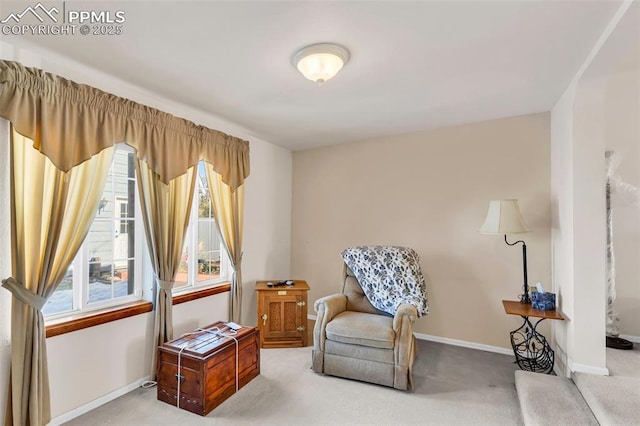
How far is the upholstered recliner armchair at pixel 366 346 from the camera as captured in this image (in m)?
2.53

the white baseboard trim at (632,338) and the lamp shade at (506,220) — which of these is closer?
the lamp shade at (506,220)

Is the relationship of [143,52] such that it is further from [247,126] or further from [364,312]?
[364,312]

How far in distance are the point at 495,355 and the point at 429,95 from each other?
2686mm

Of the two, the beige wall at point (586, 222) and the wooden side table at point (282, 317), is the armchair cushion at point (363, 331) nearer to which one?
the wooden side table at point (282, 317)

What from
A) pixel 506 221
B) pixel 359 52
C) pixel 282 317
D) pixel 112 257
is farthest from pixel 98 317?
pixel 506 221

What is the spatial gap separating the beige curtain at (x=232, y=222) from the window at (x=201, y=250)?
13 centimetres

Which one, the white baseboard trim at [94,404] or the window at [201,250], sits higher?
the window at [201,250]

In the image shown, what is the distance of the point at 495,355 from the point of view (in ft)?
10.5

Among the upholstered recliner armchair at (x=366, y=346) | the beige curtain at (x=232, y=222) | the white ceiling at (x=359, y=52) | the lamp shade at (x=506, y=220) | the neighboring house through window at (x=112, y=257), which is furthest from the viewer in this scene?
the beige curtain at (x=232, y=222)

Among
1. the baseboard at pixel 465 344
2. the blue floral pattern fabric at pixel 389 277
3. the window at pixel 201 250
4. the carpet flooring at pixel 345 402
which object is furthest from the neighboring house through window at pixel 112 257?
the baseboard at pixel 465 344

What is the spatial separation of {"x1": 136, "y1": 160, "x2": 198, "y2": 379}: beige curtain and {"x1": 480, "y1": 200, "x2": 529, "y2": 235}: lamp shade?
2820 mm

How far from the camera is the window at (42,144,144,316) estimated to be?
7.50ft

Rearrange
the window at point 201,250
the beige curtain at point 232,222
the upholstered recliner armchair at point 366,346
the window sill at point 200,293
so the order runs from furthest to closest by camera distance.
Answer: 1. the beige curtain at point 232,222
2. the window at point 201,250
3. the window sill at point 200,293
4. the upholstered recliner armchair at point 366,346

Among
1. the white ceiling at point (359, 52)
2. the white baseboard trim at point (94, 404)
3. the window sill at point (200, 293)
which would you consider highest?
the white ceiling at point (359, 52)
